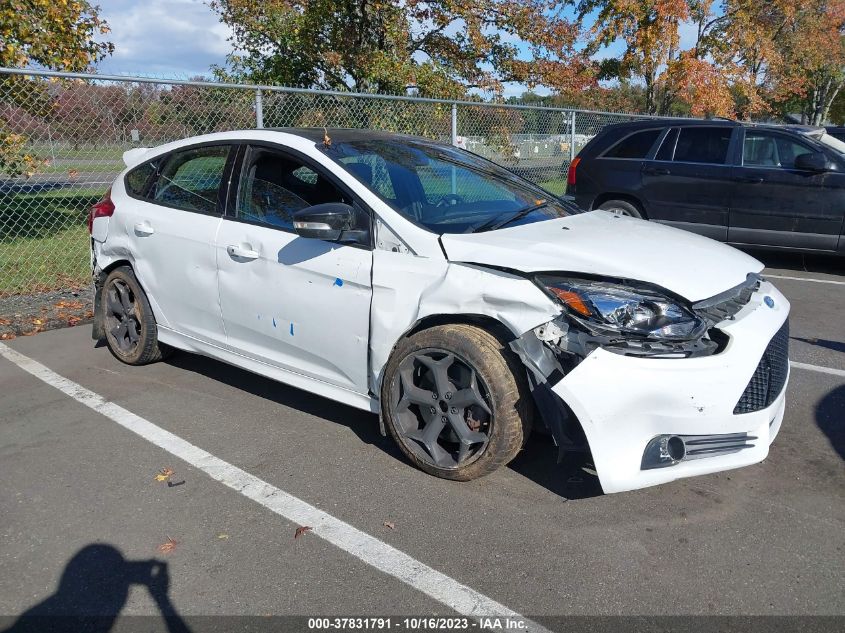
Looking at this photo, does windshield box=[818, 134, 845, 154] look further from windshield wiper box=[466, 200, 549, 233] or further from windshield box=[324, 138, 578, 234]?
windshield wiper box=[466, 200, 549, 233]

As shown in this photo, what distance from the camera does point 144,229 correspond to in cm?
483

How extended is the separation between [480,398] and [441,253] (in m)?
0.71

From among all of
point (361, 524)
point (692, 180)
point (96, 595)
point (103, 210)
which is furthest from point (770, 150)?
point (96, 595)

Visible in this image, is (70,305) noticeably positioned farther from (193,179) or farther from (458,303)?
(458,303)

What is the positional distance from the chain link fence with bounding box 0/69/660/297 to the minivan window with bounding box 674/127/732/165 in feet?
9.13

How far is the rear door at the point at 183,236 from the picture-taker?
4.46m

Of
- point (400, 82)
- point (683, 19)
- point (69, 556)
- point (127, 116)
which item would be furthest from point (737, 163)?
point (683, 19)

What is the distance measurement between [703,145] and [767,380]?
21.4 feet

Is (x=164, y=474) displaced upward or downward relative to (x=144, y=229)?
downward

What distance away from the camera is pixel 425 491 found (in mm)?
3477

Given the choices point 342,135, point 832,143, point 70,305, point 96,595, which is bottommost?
point 96,595

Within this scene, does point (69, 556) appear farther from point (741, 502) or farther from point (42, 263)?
point (42, 263)

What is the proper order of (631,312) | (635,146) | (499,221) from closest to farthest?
(631,312) → (499,221) → (635,146)

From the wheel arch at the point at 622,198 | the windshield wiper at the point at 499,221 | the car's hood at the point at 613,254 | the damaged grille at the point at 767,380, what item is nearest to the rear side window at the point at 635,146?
the wheel arch at the point at 622,198
